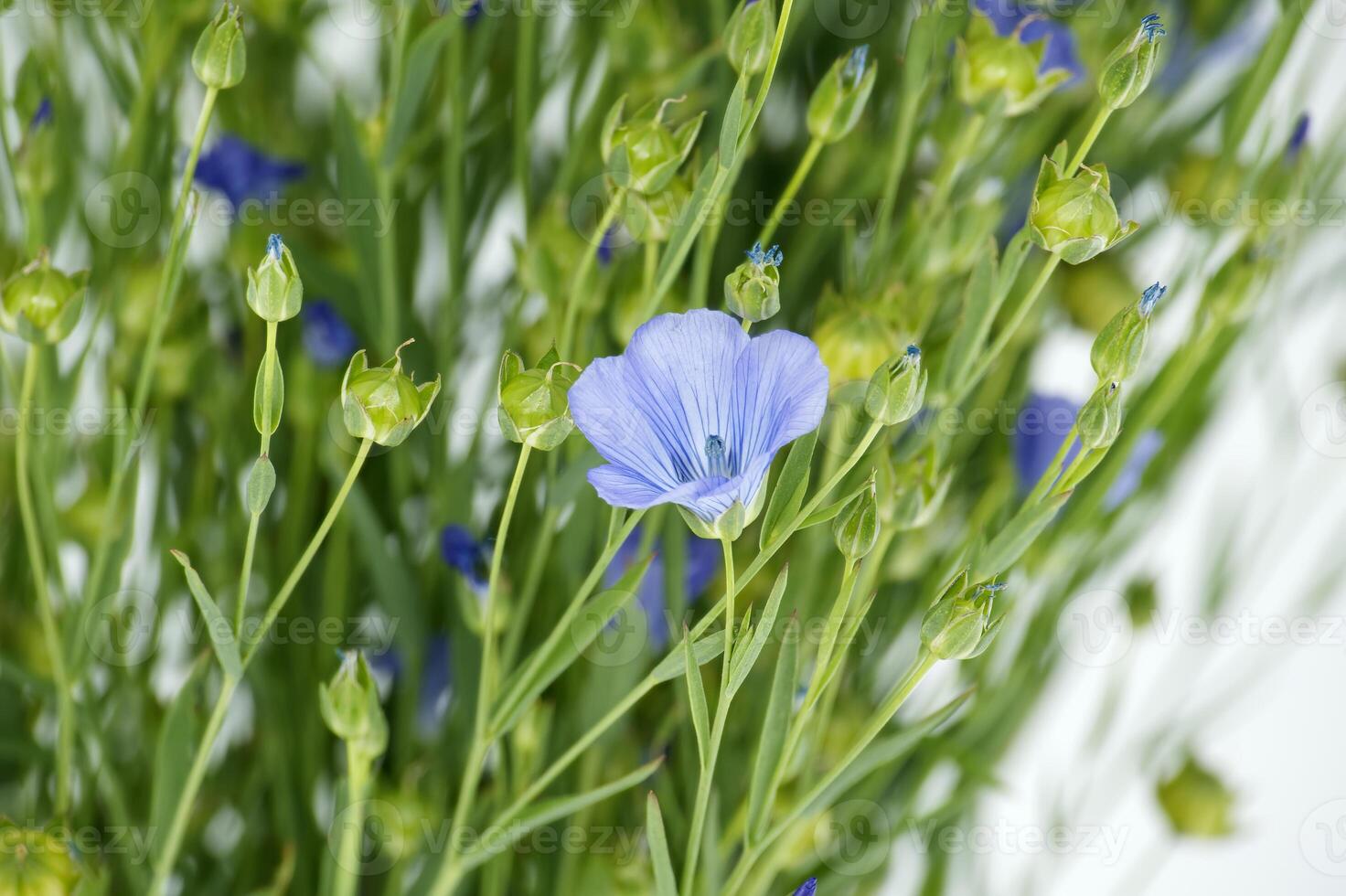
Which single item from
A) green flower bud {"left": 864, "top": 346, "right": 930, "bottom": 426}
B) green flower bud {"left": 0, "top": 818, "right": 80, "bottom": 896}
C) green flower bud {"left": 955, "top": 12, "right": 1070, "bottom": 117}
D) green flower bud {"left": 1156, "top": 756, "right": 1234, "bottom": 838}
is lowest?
green flower bud {"left": 1156, "top": 756, "right": 1234, "bottom": 838}

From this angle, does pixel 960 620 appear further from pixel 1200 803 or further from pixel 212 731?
pixel 1200 803

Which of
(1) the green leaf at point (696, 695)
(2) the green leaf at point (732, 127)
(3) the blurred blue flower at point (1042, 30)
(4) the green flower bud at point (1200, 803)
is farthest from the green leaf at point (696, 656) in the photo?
(4) the green flower bud at point (1200, 803)

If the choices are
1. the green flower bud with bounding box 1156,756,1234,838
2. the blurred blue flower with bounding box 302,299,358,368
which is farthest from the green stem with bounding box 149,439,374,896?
the green flower bud with bounding box 1156,756,1234,838

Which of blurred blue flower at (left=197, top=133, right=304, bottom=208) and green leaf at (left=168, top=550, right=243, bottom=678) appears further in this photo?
blurred blue flower at (left=197, top=133, right=304, bottom=208)

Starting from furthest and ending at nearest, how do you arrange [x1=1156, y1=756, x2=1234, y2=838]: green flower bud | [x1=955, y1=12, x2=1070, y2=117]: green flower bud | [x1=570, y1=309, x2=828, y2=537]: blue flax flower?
[x1=1156, y1=756, x2=1234, y2=838]: green flower bud, [x1=955, y1=12, x2=1070, y2=117]: green flower bud, [x1=570, y1=309, x2=828, y2=537]: blue flax flower

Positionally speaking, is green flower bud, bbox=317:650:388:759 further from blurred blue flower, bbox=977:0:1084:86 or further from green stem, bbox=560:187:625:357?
blurred blue flower, bbox=977:0:1084:86

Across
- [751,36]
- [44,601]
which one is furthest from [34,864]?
[751,36]

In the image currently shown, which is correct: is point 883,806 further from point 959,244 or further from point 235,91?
point 235,91
